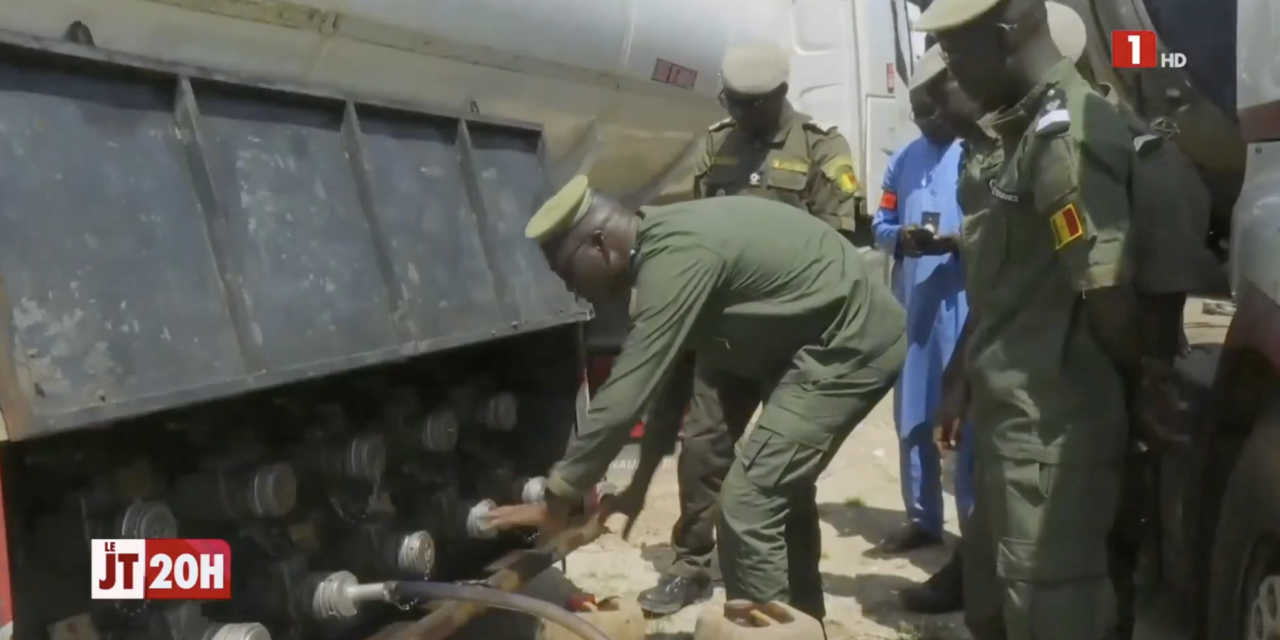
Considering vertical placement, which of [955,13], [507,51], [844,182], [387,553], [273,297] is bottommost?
[387,553]

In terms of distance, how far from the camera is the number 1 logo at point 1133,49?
4.30 metres

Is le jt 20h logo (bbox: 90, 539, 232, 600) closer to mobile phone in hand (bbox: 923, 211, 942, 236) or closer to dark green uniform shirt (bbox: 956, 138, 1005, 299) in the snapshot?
dark green uniform shirt (bbox: 956, 138, 1005, 299)

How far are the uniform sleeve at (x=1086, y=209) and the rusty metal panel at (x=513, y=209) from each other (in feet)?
4.33

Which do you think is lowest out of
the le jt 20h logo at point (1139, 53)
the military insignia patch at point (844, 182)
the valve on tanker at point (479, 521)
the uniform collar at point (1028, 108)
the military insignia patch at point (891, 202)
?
the valve on tanker at point (479, 521)

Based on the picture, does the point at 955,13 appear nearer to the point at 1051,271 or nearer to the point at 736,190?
the point at 1051,271

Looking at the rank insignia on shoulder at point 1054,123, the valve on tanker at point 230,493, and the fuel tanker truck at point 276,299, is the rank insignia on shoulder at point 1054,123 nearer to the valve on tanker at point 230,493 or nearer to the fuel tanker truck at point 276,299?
the fuel tanker truck at point 276,299

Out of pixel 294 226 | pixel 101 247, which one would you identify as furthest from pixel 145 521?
pixel 294 226

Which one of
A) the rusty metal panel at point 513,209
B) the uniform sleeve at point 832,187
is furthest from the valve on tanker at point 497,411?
the uniform sleeve at point 832,187

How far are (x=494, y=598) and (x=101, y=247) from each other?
1.04 metres

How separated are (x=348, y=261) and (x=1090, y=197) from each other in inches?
59.4

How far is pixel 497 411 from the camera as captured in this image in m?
3.29

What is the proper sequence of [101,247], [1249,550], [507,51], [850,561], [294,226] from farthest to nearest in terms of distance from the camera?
[850,561] < [507,51] < [1249,550] < [294,226] < [101,247]

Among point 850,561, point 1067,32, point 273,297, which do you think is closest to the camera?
point 273,297

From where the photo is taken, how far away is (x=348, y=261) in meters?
2.45
